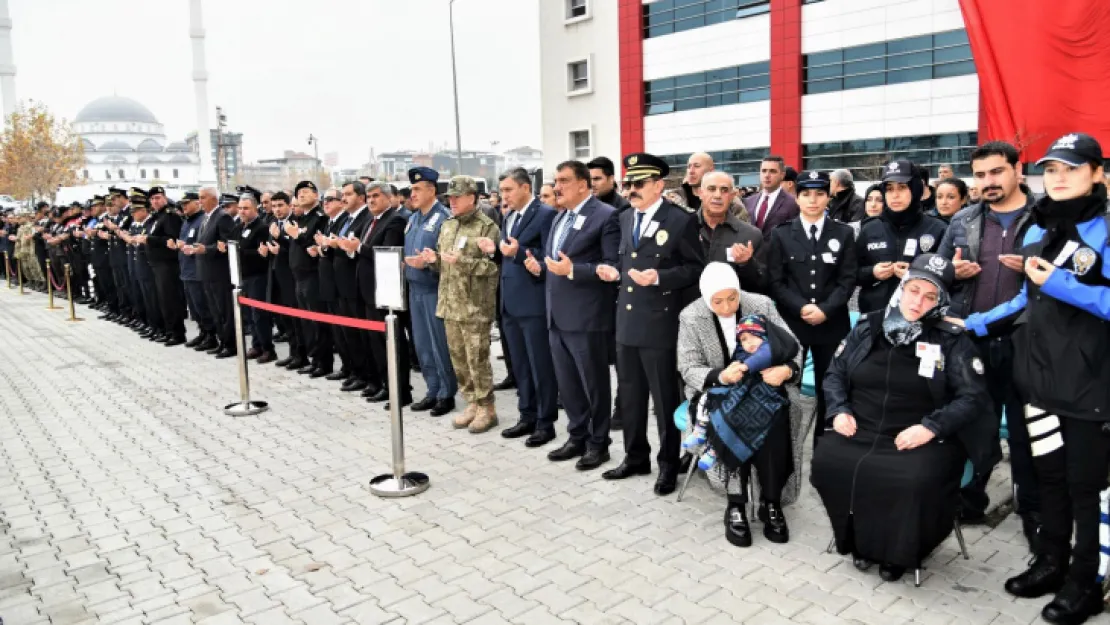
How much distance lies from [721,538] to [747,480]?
358mm

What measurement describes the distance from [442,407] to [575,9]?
99.7 feet

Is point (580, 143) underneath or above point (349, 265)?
above

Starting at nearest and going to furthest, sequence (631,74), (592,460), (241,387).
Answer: (592,460)
(241,387)
(631,74)

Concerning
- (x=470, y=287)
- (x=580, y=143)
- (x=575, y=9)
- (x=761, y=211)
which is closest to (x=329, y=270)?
(x=470, y=287)

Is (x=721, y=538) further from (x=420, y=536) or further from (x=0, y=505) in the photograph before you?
(x=0, y=505)

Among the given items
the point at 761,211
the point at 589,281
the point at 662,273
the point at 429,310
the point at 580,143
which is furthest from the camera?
the point at 580,143

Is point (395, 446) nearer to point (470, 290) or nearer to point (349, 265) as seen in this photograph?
point (470, 290)

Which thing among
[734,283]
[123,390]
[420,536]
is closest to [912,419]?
[734,283]

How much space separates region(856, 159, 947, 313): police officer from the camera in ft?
16.8

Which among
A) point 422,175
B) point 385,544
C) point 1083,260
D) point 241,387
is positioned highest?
point 422,175

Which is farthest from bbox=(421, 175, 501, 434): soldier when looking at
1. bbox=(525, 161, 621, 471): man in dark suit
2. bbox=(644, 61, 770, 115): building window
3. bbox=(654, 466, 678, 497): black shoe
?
bbox=(644, 61, 770, 115): building window

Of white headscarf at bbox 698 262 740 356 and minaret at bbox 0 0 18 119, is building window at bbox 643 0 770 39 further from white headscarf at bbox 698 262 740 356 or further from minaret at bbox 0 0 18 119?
minaret at bbox 0 0 18 119

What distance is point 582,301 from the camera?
18.4 ft

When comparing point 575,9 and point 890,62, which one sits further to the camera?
point 575,9
